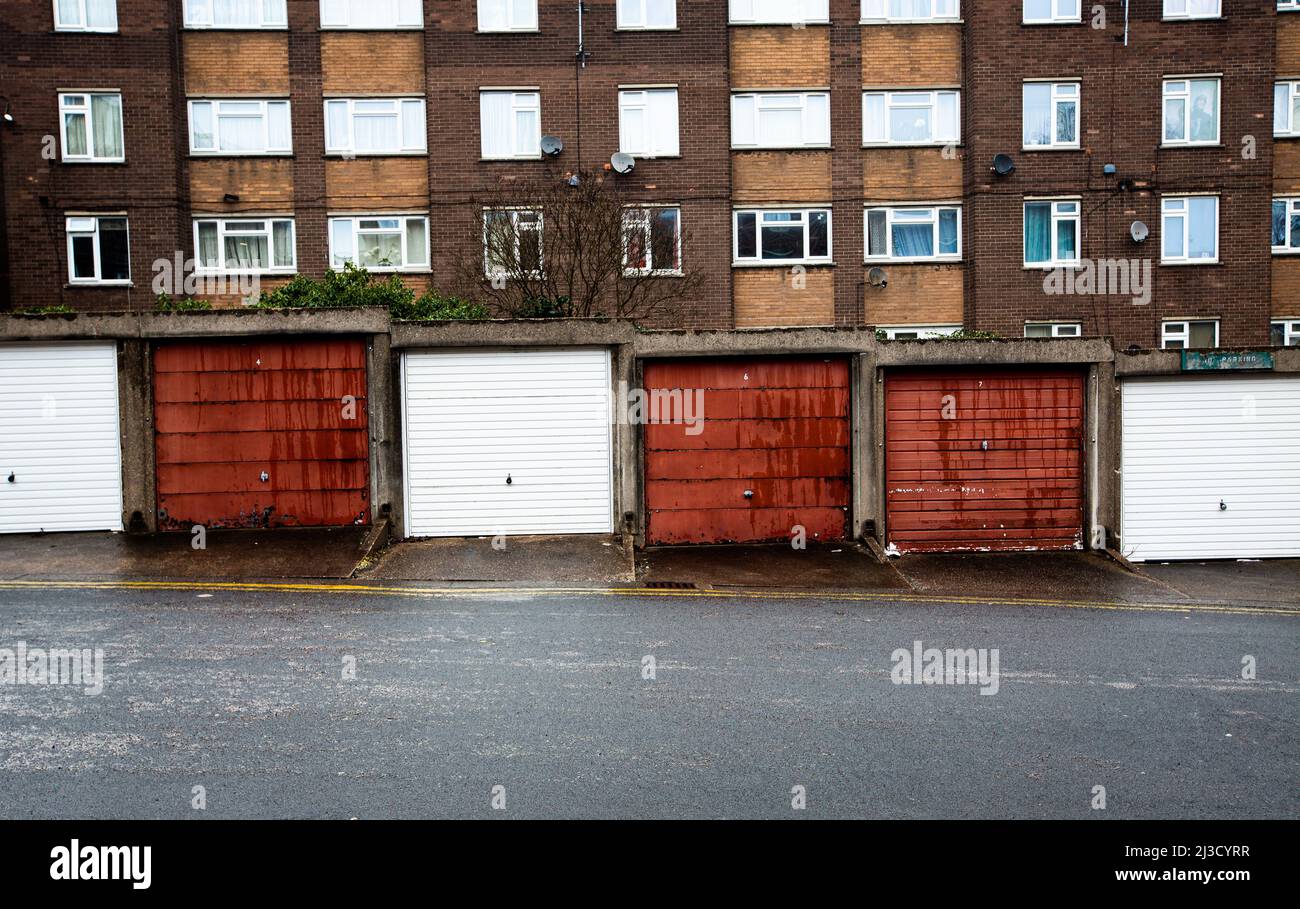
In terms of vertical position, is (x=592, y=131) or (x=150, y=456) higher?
(x=592, y=131)

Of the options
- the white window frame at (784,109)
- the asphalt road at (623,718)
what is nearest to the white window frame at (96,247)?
the white window frame at (784,109)

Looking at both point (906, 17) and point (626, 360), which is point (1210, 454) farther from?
point (906, 17)

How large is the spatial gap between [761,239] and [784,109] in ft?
10.2

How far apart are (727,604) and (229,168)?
18.3 meters

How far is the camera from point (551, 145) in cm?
2311

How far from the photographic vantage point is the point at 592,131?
925 inches

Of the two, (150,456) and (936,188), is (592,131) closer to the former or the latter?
(936,188)

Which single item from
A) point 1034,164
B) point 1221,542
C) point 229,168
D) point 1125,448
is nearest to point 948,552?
point 1125,448

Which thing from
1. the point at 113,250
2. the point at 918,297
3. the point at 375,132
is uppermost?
the point at 375,132

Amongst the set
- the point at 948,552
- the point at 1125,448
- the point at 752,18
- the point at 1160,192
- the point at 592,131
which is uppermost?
the point at 752,18

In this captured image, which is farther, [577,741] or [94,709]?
[94,709]

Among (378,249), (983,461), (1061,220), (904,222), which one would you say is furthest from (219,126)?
(1061,220)

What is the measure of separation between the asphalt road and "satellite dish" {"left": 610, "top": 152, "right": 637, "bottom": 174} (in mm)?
15445

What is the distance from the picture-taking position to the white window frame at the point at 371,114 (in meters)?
23.4
